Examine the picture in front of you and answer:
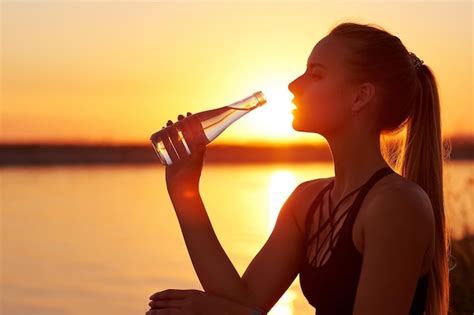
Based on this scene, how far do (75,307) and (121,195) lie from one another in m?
15.5

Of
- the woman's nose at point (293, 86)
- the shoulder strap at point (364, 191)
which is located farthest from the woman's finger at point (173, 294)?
the woman's nose at point (293, 86)

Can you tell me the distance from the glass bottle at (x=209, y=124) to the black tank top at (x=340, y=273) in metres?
0.45

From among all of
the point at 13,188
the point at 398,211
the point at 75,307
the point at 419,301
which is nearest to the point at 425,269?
the point at 419,301

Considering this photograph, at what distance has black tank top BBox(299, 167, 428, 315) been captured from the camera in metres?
2.56

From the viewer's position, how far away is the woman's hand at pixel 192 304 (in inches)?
104

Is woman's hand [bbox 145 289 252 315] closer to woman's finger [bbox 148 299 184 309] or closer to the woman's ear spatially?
woman's finger [bbox 148 299 184 309]

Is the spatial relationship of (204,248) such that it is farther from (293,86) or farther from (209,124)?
(293,86)

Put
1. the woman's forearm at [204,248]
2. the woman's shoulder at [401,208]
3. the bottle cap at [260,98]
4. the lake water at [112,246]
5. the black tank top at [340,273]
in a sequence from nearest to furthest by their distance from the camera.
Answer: the woman's shoulder at [401,208]
the black tank top at [340,273]
the woman's forearm at [204,248]
the bottle cap at [260,98]
the lake water at [112,246]

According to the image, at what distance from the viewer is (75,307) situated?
350 inches

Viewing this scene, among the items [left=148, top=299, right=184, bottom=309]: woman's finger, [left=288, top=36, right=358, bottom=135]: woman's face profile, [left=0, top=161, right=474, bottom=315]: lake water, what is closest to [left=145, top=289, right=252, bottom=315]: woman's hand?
[left=148, top=299, right=184, bottom=309]: woman's finger

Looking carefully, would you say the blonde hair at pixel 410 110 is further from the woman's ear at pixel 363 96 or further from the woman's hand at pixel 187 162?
the woman's hand at pixel 187 162

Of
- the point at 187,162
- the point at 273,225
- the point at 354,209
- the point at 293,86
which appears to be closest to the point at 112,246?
the point at 273,225

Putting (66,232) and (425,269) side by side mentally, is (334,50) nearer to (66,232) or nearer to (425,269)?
(425,269)

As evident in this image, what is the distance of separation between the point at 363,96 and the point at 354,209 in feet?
1.00
